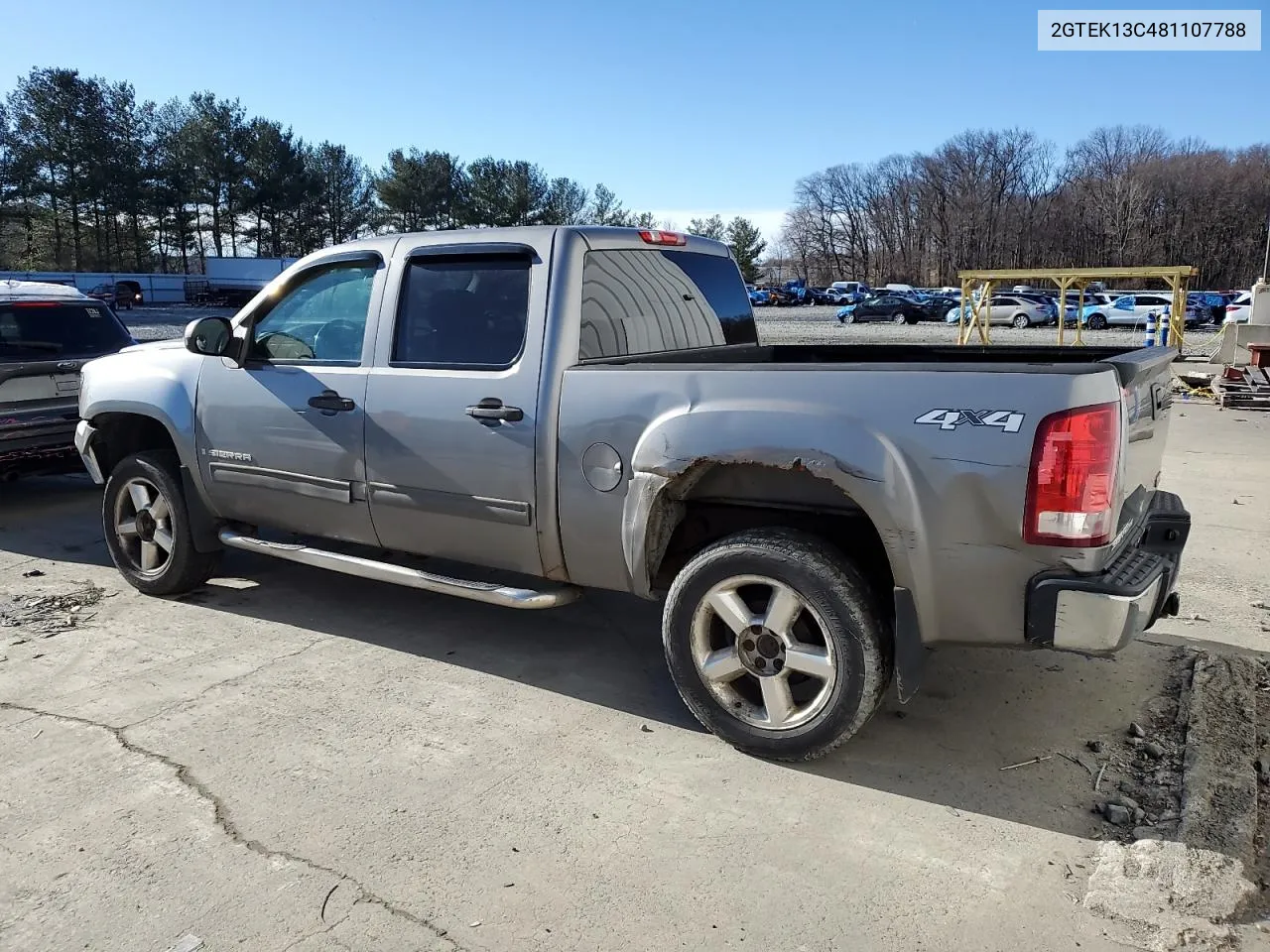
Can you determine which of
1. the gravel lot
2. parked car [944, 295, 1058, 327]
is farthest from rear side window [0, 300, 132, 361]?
parked car [944, 295, 1058, 327]

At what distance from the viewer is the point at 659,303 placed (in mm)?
4633

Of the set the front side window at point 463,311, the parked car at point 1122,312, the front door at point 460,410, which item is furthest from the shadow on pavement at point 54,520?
the parked car at point 1122,312

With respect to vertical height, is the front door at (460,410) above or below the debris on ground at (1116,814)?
above

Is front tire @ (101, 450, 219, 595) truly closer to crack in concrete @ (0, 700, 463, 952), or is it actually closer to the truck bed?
crack in concrete @ (0, 700, 463, 952)

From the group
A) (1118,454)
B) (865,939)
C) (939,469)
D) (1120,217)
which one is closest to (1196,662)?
(1118,454)

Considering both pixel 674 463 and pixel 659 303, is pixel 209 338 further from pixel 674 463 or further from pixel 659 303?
pixel 674 463

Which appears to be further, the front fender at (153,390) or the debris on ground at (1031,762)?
the front fender at (153,390)

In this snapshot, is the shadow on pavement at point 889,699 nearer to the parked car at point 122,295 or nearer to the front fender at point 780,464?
the front fender at point 780,464

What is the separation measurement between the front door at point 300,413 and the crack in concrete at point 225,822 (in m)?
1.34

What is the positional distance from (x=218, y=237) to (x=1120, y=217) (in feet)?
269

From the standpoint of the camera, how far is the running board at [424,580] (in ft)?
13.3

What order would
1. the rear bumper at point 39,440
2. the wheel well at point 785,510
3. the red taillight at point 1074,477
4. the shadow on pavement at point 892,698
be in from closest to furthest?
the red taillight at point 1074,477
the shadow on pavement at point 892,698
the wheel well at point 785,510
the rear bumper at point 39,440

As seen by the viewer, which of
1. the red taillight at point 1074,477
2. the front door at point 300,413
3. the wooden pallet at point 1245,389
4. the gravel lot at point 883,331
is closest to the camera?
the red taillight at point 1074,477

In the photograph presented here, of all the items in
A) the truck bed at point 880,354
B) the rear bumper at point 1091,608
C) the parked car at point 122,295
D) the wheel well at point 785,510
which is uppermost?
the parked car at point 122,295
